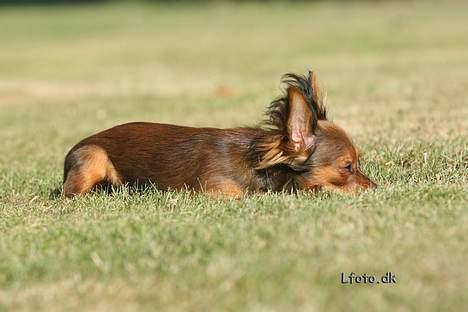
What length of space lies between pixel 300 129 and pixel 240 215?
1.03 meters

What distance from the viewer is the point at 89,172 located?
7.32 metres

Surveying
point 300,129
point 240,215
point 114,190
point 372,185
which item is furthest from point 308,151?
point 114,190

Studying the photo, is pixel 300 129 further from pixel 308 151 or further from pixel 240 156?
pixel 240 156

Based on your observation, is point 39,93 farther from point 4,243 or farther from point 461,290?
point 461,290

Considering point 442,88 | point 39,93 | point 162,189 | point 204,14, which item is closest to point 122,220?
point 162,189

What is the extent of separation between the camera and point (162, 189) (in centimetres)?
709

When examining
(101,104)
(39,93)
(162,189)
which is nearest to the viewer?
(162,189)

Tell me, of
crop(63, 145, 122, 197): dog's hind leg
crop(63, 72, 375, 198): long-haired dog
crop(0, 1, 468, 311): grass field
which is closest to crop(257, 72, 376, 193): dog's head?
crop(63, 72, 375, 198): long-haired dog

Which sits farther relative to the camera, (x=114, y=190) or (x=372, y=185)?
(x=114, y=190)

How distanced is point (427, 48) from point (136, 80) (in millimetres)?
7965

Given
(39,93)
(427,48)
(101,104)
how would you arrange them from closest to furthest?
(101,104) → (39,93) → (427,48)

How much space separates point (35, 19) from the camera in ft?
141

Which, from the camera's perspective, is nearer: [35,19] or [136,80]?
[136,80]

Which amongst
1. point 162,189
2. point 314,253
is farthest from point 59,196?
point 314,253
